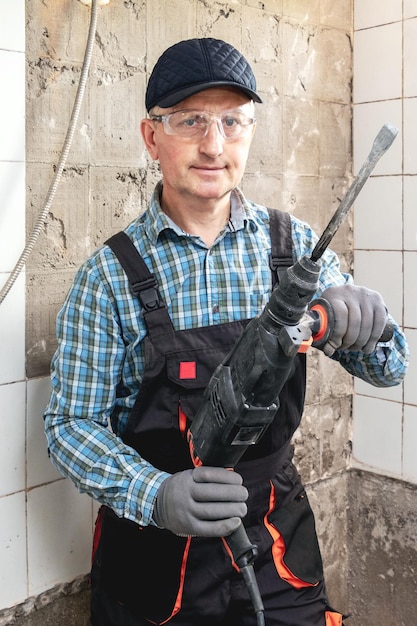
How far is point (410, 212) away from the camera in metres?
2.41

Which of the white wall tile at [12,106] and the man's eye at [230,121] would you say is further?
the white wall tile at [12,106]

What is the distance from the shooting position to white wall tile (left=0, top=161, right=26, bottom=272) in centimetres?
167

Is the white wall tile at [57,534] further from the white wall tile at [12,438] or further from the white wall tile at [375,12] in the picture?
the white wall tile at [375,12]

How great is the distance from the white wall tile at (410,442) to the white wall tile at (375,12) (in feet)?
4.30

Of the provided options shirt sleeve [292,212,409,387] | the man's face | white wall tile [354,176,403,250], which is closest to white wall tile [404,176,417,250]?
white wall tile [354,176,403,250]

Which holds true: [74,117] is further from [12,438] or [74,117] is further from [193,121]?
[12,438]

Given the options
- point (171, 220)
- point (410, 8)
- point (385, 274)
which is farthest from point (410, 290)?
point (171, 220)

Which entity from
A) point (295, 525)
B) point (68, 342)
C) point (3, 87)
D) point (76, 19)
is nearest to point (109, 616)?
point (295, 525)

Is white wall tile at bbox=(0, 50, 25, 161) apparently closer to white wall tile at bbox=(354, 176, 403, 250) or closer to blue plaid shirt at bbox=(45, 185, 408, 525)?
blue plaid shirt at bbox=(45, 185, 408, 525)

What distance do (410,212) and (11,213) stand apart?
53.2 inches

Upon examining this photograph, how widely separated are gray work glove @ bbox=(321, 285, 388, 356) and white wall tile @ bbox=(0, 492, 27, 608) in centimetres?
89

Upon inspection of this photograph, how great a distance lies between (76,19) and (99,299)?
745 millimetres

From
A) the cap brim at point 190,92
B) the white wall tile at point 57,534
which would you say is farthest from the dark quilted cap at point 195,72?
the white wall tile at point 57,534

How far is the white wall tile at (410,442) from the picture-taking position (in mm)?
2445
